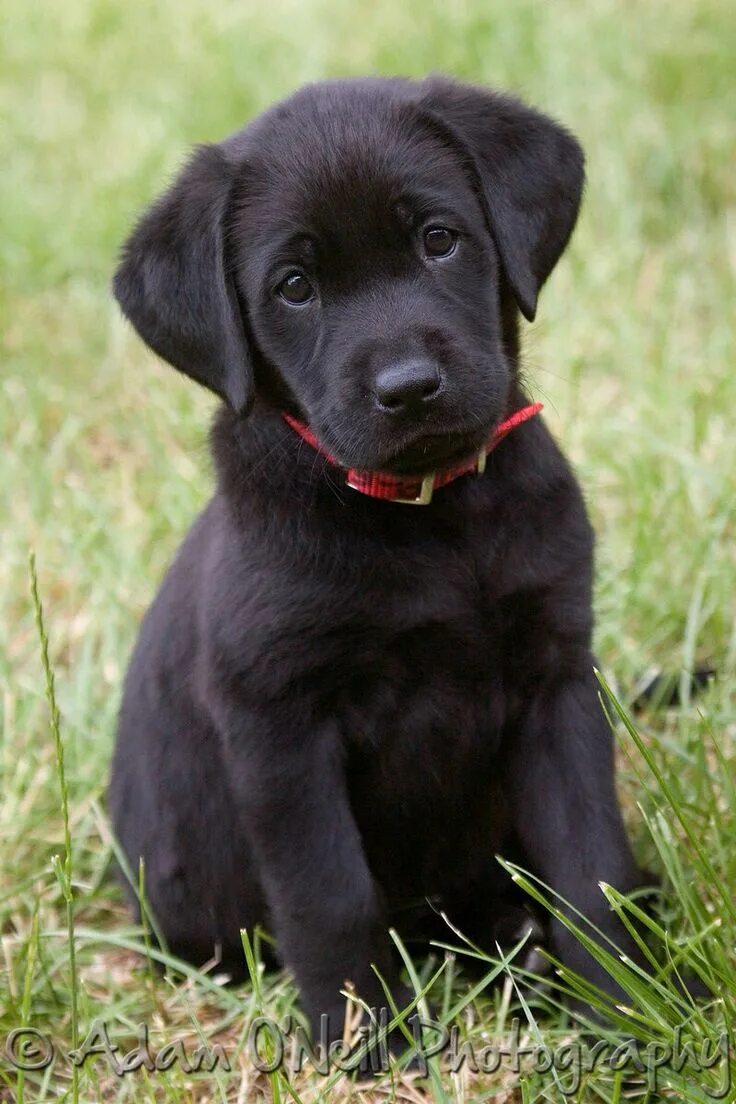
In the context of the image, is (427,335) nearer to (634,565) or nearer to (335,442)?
(335,442)

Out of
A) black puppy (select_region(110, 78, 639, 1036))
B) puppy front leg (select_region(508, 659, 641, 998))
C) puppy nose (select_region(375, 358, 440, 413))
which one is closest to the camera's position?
puppy nose (select_region(375, 358, 440, 413))

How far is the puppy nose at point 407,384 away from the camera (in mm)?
2156

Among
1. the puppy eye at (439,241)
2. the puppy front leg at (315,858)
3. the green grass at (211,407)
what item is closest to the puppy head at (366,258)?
the puppy eye at (439,241)

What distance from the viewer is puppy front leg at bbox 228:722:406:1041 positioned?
7.63ft

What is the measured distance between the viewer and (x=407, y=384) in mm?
2154

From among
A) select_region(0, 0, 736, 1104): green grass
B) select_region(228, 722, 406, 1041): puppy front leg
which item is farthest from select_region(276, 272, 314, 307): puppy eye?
select_region(228, 722, 406, 1041): puppy front leg

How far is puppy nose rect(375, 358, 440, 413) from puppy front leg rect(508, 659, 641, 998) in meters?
0.57

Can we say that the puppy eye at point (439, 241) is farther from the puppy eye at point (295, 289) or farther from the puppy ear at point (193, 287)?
the puppy ear at point (193, 287)

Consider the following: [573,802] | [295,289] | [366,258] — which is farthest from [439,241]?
[573,802]

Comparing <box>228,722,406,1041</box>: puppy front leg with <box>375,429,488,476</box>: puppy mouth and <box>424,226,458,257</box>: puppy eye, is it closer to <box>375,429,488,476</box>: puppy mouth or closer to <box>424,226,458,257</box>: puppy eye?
<box>375,429,488,476</box>: puppy mouth

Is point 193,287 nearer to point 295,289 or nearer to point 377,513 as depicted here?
point 295,289

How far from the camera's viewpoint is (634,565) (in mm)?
3465

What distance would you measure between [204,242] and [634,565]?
1.45 m

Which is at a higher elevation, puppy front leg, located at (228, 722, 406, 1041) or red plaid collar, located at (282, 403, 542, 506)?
red plaid collar, located at (282, 403, 542, 506)
